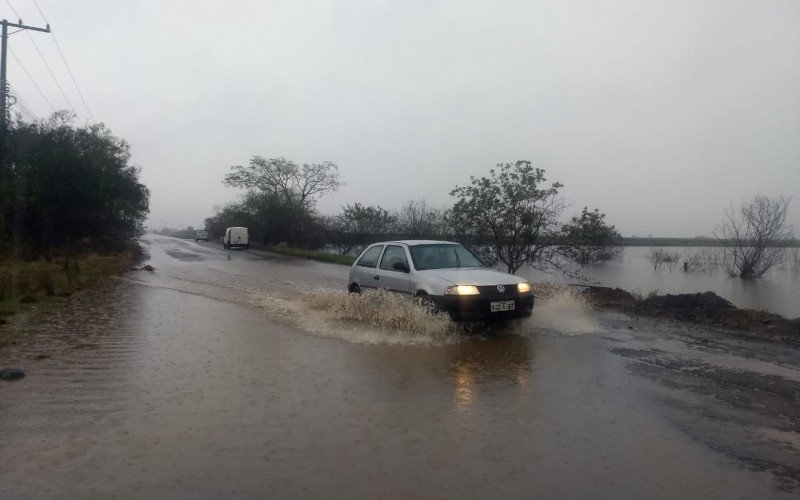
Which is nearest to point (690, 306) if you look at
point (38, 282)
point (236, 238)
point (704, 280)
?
point (38, 282)

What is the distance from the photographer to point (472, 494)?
3158 millimetres

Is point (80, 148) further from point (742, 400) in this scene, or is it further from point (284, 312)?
point (742, 400)

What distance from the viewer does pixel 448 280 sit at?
7613 millimetres

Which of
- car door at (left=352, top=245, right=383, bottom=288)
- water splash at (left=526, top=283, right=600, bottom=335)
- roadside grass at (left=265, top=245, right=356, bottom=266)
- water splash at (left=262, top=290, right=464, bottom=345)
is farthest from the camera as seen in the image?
roadside grass at (left=265, top=245, right=356, bottom=266)

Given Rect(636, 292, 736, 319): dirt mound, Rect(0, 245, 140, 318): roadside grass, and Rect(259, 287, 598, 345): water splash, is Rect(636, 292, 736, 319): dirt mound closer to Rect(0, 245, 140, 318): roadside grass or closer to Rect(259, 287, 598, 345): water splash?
Rect(259, 287, 598, 345): water splash

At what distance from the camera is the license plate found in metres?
7.46

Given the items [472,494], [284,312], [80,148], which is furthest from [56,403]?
[80,148]

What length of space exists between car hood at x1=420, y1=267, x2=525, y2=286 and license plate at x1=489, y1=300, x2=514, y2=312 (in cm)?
29

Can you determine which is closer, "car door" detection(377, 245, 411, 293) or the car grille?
the car grille

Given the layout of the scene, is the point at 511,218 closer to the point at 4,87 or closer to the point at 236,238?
the point at 4,87

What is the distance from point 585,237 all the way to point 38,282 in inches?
533

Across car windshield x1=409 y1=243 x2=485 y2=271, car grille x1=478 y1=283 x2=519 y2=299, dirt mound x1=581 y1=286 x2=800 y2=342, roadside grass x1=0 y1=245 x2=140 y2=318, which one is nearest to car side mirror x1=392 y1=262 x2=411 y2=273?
car windshield x1=409 y1=243 x2=485 y2=271

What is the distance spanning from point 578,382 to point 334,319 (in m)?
4.96

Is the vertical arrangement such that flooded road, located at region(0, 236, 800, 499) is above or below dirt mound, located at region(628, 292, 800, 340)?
below
